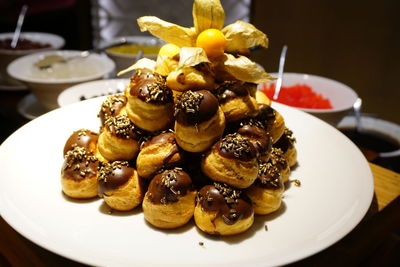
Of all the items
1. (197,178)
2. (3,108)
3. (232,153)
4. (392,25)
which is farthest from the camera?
(392,25)

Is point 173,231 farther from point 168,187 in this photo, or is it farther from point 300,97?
point 300,97

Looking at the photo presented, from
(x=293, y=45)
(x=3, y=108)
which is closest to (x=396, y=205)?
(x=3, y=108)

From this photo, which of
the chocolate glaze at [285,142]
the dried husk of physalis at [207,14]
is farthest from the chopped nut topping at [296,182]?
the dried husk of physalis at [207,14]

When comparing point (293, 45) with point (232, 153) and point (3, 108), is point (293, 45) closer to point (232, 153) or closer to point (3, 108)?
point (3, 108)

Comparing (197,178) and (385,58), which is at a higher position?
(197,178)

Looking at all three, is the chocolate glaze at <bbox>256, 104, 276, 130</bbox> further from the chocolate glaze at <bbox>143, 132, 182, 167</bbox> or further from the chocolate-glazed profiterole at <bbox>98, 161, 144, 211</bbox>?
the chocolate-glazed profiterole at <bbox>98, 161, 144, 211</bbox>

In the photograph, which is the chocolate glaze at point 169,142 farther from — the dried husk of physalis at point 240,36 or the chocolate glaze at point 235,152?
the dried husk of physalis at point 240,36
